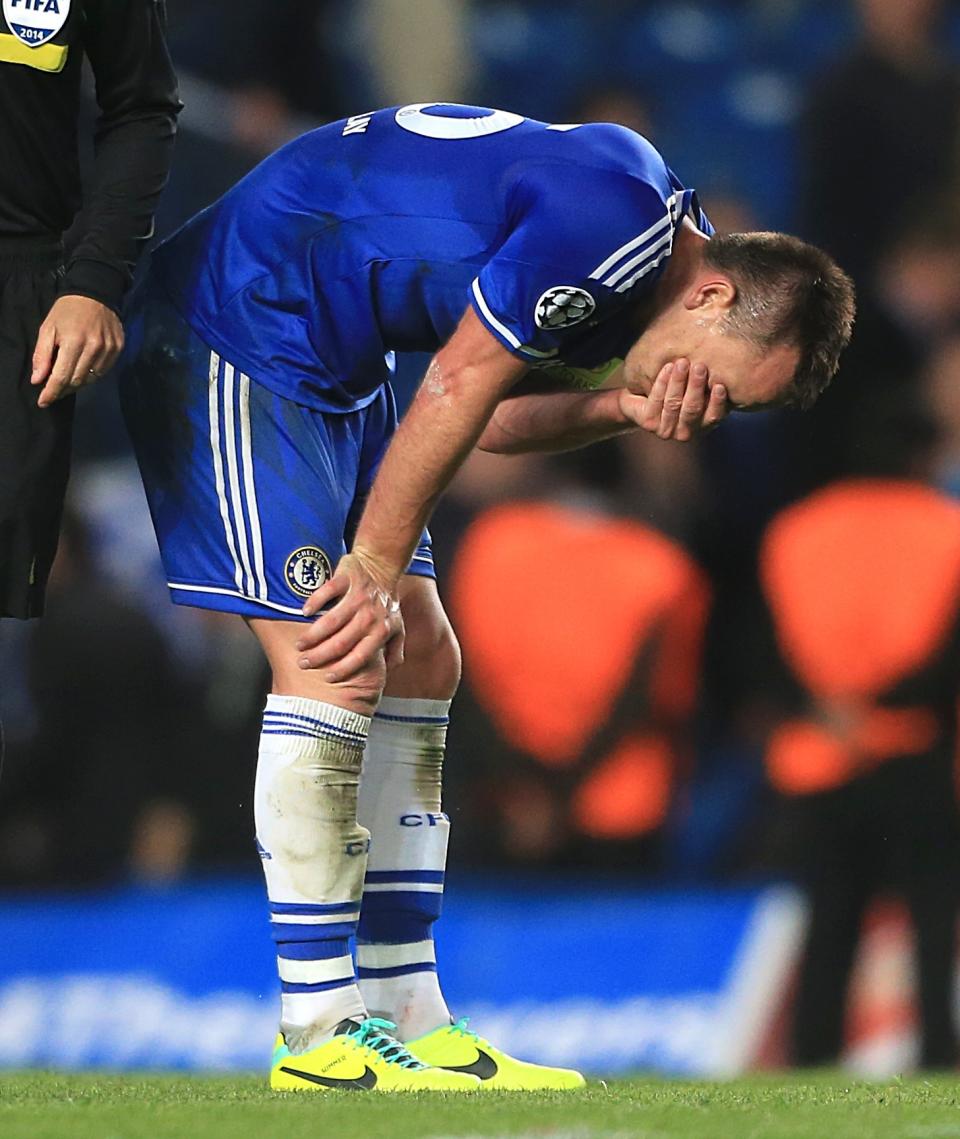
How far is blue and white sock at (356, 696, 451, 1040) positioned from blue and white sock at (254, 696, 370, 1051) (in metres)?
0.18

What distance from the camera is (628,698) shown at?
4.64 meters

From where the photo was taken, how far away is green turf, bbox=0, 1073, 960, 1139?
6.61 feet

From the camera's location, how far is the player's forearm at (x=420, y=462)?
253 centimetres

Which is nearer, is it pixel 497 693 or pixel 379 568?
pixel 379 568

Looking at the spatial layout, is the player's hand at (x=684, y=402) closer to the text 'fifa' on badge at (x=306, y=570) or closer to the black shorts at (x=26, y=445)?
the text 'fifa' on badge at (x=306, y=570)

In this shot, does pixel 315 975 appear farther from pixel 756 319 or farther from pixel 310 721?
pixel 756 319

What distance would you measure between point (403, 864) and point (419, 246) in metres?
0.97

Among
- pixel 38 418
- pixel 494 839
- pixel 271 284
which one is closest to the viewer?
pixel 38 418

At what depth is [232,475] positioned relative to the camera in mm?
2742

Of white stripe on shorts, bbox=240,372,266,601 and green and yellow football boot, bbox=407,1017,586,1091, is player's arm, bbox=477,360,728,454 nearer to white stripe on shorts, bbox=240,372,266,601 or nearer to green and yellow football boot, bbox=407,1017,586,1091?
white stripe on shorts, bbox=240,372,266,601

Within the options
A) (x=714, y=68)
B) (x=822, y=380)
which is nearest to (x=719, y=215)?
(x=714, y=68)

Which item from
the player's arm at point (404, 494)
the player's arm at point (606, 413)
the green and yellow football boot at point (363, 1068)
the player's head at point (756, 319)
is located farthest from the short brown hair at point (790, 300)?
the green and yellow football boot at point (363, 1068)

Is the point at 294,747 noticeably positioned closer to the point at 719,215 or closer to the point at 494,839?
the point at 494,839

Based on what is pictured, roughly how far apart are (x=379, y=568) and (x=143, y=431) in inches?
20.7
